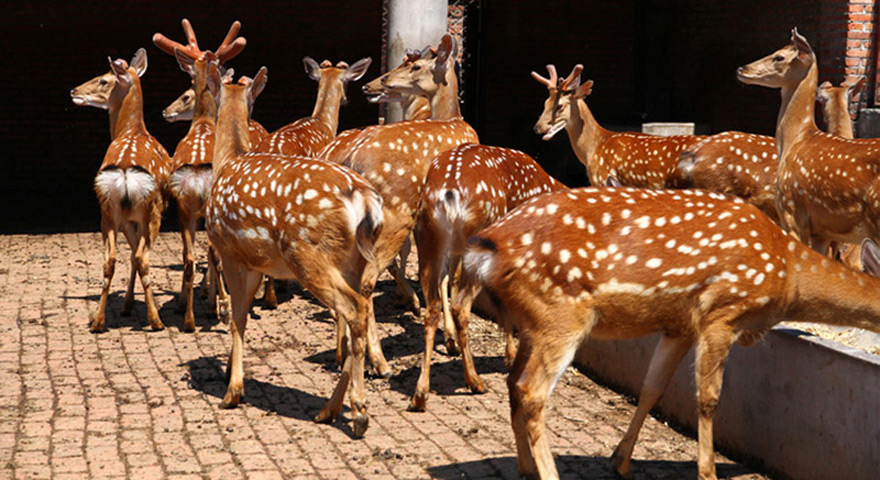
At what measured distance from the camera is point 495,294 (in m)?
4.91

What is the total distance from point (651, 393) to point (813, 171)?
3.10m

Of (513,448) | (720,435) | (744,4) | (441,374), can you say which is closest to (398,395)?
(441,374)

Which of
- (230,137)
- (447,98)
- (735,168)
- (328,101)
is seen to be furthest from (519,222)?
(328,101)

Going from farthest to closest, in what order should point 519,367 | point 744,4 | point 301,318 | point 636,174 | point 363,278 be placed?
point 744,4, point 636,174, point 301,318, point 363,278, point 519,367

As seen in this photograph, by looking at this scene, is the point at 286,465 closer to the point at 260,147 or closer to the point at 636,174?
the point at 260,147

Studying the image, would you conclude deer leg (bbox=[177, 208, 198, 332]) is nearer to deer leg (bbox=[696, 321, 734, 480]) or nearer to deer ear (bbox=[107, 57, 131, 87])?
deer ear (bbox=[107, 57, 131, 87])

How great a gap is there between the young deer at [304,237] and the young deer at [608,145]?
3575 millimetres

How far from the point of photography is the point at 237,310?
6574mm

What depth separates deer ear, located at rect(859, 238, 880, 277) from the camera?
5.10 meters

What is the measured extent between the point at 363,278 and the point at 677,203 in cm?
194

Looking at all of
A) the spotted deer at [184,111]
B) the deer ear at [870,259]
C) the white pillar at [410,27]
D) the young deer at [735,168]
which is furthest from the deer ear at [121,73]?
the deer ear at [870,259]

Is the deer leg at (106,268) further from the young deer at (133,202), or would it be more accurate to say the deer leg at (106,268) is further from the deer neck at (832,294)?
the deer neck at (832,294)

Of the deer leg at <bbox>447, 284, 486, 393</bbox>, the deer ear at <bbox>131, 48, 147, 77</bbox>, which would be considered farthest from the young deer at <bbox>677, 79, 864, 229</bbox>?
the deer ear at <bbox>131, 48, 147, 77</bbox>

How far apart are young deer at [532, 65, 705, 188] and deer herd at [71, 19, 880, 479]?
2cm
